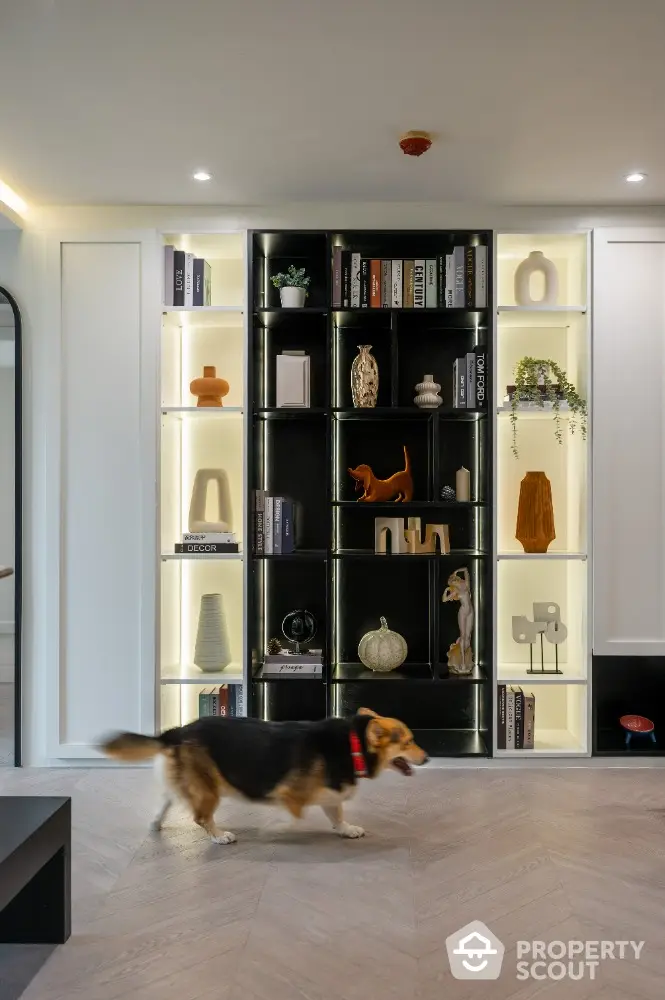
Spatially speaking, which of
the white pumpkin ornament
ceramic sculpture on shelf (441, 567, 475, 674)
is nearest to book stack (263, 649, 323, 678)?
the white pumpkin ornament

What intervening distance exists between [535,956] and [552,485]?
2.50 m

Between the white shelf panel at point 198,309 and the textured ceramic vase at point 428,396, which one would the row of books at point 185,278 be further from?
the textured ceramic vase at point 428,396

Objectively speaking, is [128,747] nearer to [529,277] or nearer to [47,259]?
[47,259]

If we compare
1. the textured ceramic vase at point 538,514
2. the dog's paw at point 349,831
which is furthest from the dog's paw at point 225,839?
the textured ceramic vase at point 538,514

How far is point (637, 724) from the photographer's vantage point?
13.2 feet

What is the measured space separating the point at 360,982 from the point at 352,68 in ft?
8.80

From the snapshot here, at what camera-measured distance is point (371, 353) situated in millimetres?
4316

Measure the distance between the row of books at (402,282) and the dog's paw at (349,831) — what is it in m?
2.32

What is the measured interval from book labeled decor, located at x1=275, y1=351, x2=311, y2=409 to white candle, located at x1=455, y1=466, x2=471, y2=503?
820 mm

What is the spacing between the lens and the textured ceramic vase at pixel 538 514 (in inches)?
161

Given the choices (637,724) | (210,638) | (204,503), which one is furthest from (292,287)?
(637,724)

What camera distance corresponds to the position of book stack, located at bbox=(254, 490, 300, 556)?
4020 mm

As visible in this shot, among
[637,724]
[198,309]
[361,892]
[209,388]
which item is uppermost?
[198,309]

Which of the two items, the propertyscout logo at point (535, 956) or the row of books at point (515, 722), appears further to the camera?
the row of books at point (515, 722)
